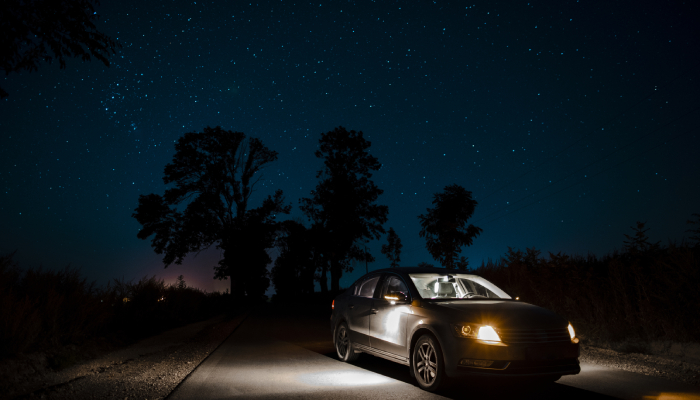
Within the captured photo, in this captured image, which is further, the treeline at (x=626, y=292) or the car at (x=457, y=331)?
the treeline at (x=626, y=292)

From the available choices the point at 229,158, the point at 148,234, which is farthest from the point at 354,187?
the point at 148,234

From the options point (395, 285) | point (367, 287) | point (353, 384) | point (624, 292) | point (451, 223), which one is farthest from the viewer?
point (451, 223)

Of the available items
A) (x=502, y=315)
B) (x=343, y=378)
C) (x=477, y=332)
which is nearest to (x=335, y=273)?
(x=343, y=378)

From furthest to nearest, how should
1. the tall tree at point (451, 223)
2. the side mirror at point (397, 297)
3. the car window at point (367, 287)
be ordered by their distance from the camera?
the tall tree at point (451, 223) → the car window at point (367, 287) → the side mirror at point (397, 297)

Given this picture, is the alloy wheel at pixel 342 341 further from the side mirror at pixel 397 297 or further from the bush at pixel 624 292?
the bush at pixel 624 292

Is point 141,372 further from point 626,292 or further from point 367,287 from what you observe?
point 626,292

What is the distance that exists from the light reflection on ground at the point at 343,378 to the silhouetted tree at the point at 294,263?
3598cm

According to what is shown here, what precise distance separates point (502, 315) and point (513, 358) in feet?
1.91

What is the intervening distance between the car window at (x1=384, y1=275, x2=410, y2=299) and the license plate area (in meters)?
2.14

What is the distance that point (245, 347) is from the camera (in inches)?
438

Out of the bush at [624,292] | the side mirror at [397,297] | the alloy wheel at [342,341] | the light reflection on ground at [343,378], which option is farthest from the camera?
the bush at [624,292]

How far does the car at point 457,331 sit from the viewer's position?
5969 mm

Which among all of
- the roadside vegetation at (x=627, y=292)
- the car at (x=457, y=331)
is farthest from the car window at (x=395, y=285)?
the roadside vegetation at (x=627, y=292)

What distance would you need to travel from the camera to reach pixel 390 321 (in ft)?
25.2
